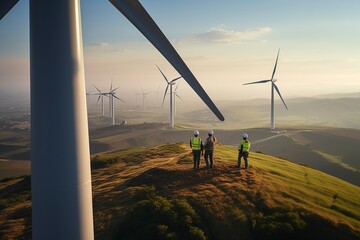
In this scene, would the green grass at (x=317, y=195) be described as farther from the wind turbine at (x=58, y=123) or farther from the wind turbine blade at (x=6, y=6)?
the wind turbine blade at (x=6, y=6)

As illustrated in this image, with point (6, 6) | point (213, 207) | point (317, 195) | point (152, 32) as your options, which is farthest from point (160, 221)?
point (6, 6)

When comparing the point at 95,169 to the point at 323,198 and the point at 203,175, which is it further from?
the point at 323,198

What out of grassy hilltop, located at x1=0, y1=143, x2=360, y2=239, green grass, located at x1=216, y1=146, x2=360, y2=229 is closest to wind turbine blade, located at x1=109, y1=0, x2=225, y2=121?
grassy hilltop, located at x1=0, y1=143, x2=360, y2=239

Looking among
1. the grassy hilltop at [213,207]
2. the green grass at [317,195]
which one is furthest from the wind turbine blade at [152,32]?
the green grass at [317,195]

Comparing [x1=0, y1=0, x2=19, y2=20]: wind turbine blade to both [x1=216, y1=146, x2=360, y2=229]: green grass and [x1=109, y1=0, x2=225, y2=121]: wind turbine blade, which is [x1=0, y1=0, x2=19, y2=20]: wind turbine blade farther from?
[x1=216, y1=146, x2=360, y2=229]: green grass

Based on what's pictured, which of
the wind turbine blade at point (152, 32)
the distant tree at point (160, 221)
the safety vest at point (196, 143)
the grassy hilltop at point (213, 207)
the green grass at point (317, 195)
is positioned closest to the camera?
the wind turbine blade at point (152, 32)

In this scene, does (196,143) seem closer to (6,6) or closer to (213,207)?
(213,207)
